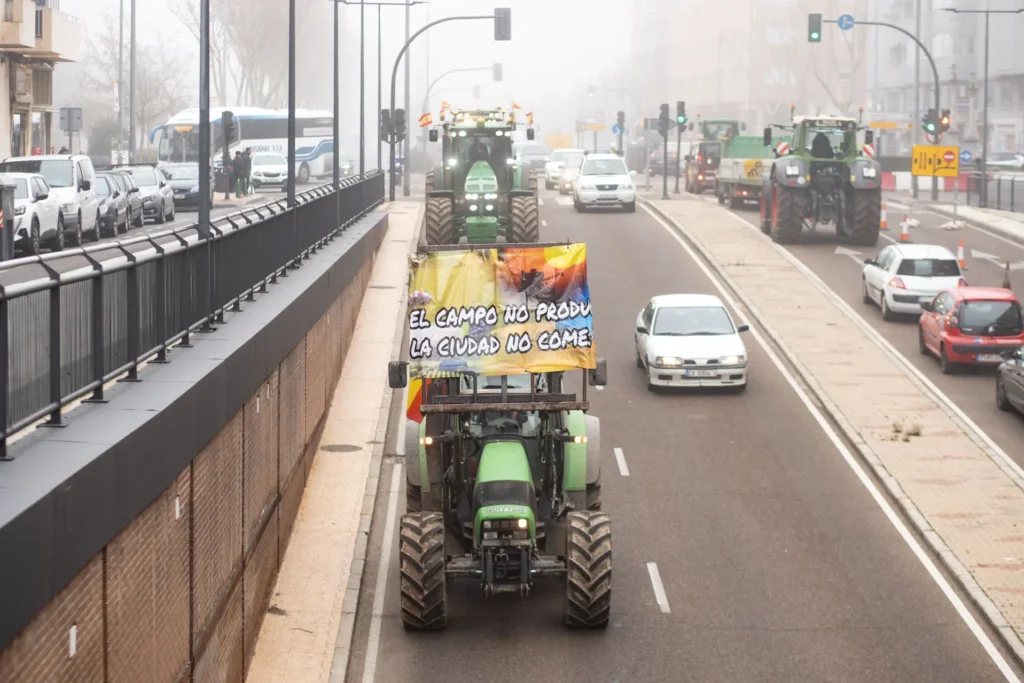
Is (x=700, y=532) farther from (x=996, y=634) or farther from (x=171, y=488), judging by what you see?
(x=171, y=488)

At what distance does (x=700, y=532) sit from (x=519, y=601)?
3.76 metres

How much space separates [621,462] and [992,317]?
30.8ft

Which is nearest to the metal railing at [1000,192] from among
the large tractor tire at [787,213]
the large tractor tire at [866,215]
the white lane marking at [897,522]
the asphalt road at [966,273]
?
the asphalt road at [966,273]

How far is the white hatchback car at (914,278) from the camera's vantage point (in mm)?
32875

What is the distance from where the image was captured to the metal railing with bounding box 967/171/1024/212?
58312mm

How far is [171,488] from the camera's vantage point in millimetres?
11125

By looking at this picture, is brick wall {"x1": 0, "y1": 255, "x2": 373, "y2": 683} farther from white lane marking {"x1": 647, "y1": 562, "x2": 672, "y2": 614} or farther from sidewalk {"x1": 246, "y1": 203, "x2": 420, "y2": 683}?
white lane marking {"x1": 647, "y1": 562, "x2": 672, "y2": 614}

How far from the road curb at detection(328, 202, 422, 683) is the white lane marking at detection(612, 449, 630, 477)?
357 cm

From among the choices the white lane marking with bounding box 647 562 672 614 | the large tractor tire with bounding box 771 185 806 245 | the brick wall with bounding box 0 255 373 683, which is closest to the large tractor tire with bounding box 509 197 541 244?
the large tractor tire with bounding box 771 185 806 245

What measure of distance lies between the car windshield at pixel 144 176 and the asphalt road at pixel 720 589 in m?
20.2

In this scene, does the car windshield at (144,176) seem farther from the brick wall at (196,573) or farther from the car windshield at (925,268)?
the brick wall at (196,573)

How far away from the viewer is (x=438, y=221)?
36156 mm

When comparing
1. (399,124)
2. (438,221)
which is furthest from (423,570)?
(399,124)

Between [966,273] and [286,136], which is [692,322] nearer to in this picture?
[966,273]
